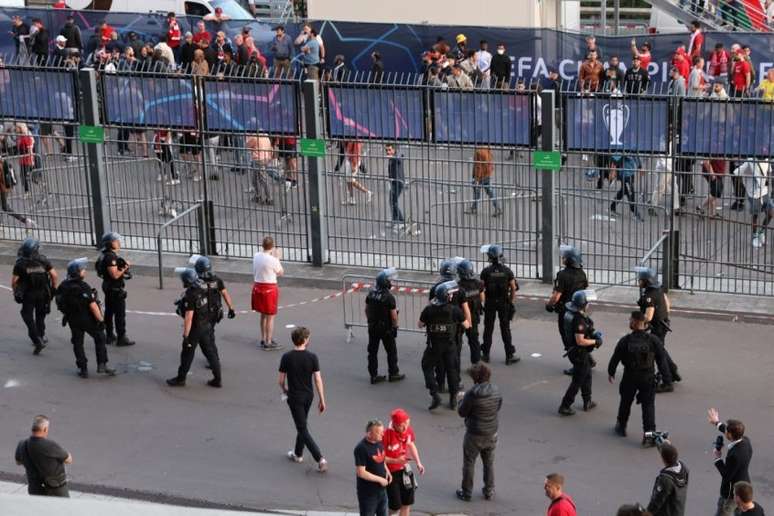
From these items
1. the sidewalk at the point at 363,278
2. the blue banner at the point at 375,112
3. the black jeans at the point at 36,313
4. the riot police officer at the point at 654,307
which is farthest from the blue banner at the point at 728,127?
the black jeans at the point at 36,313

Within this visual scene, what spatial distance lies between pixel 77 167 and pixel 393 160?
197 inches

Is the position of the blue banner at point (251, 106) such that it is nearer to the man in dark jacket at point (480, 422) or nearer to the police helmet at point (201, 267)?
the police helmet at point (201, 267)

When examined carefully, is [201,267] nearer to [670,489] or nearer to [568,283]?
[568,283]

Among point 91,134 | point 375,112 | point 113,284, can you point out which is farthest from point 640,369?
point 91,134

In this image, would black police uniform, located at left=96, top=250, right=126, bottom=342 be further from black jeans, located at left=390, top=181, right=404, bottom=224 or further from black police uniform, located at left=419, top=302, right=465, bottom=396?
black jeans, located at left=390, top=181, right=404, bottom=224

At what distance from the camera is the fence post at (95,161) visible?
19.1m

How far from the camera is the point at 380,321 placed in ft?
46.4

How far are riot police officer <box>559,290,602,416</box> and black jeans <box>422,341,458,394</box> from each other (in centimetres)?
115

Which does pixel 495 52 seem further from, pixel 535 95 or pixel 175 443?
pixel 175 443

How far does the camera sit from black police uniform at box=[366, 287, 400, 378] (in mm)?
14039

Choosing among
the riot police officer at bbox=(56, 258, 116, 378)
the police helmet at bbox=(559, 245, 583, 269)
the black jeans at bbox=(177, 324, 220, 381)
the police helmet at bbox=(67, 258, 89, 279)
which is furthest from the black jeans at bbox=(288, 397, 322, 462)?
the police helmet at bbox=(559, 245, 583, 269)

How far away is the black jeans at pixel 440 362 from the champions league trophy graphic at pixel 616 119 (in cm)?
461

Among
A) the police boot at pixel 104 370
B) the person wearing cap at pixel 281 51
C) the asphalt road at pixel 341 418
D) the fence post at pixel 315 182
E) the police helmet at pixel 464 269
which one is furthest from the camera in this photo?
the person wearing cap at pixel 281 51

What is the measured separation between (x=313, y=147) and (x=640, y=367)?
276 inches
